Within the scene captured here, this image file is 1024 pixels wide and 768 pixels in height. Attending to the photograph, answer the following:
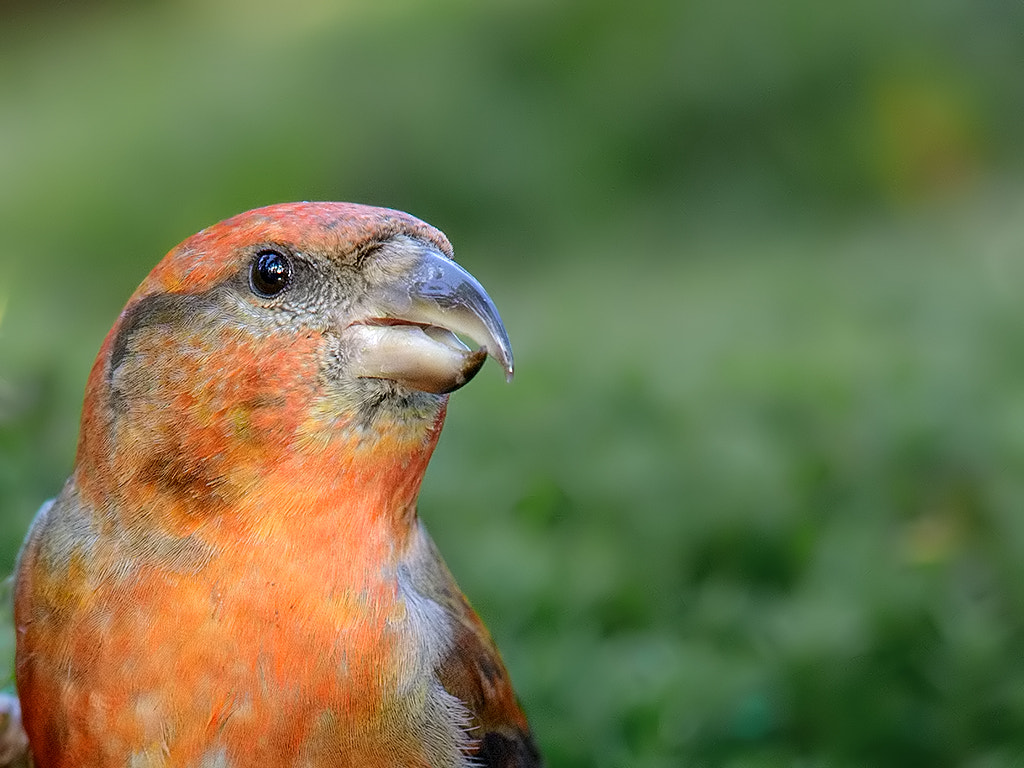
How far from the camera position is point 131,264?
29.9 feet

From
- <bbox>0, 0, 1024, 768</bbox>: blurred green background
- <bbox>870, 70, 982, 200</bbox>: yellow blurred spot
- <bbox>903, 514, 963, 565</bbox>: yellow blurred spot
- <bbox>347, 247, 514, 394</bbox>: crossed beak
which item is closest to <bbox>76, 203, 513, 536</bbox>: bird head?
<bbox>347, 247, 514, 394</bbox>: crossed beak

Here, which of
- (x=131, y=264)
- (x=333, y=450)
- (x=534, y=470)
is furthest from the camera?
(x=131, y=264)

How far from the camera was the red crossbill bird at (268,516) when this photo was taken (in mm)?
1977

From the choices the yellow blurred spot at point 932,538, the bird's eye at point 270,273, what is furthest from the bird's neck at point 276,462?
the yellow blurred spot at point 932,538

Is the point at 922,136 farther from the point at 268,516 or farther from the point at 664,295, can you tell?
the point at 268,516

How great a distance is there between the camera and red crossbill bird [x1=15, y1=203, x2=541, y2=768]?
1977mm

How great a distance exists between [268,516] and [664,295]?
6053 mm

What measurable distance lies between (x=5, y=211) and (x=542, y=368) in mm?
5561

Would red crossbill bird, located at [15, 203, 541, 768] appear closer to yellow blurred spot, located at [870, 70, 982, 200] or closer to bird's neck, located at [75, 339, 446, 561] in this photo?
bird's neck, located at [75, 339, 446, 561]

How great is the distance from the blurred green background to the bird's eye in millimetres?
1157

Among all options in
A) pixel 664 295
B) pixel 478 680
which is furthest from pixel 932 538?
pixel 664 295

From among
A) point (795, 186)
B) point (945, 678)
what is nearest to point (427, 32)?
point (795, 186)

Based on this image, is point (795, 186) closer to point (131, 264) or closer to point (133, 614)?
point (131, 264)

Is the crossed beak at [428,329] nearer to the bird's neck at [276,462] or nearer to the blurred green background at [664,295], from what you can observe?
the bird's neck at [276,462]
